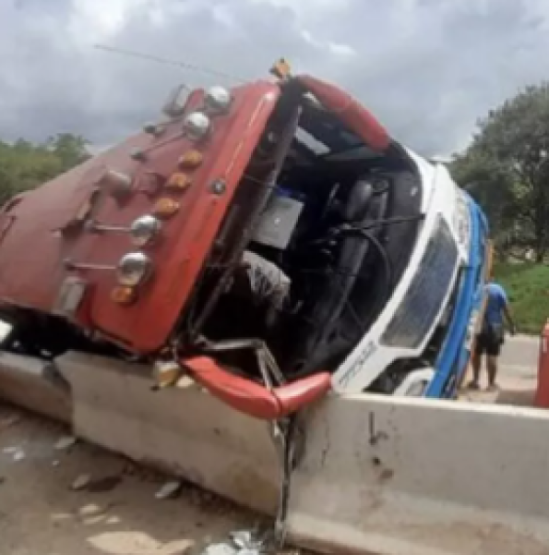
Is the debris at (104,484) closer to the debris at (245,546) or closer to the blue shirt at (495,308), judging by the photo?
the debris at (245,546)

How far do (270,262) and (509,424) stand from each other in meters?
1.54

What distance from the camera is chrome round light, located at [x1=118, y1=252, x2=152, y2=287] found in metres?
3.39

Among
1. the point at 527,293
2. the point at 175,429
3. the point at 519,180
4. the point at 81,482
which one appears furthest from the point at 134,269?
→ the point at 519,180

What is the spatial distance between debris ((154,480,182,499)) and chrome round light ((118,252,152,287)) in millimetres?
1205

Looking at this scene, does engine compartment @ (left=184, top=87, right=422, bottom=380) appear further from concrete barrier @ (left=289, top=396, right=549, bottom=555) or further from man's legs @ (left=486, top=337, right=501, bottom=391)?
man's legs @ (left=486, top=337, right=501, bottom=391)

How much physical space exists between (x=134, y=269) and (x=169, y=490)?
1285 millimetres

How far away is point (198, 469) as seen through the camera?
4.03 meters

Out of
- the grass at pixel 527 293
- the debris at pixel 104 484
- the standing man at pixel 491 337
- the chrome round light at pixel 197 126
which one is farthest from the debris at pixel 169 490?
the grass at pixel 527 293

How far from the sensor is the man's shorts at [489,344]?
768 centimetres

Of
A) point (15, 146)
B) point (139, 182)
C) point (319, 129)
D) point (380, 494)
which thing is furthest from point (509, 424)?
point (15, 146)

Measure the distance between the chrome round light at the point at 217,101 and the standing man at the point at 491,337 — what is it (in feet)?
13.2

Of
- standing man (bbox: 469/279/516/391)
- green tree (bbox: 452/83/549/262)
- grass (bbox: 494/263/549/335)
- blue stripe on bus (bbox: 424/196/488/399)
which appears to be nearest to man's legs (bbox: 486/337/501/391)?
standing man (bbox: 469/279/516/391)

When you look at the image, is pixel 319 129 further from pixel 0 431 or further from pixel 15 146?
pixel 15 146

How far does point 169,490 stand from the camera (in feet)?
13.5
